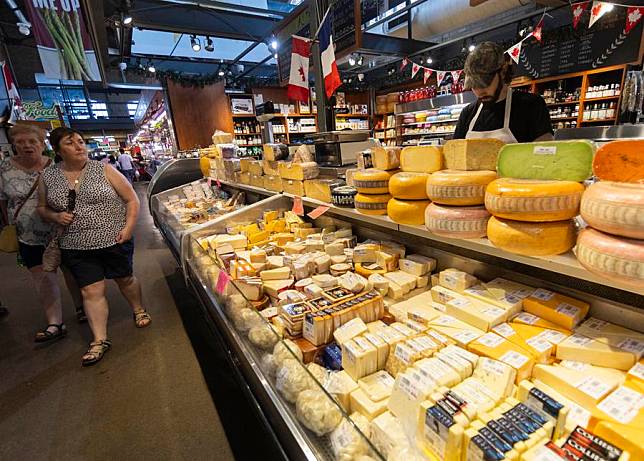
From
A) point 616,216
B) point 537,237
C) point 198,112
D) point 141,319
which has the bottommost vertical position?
point 141,319

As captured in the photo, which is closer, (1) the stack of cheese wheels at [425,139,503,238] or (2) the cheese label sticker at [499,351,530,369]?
(2) the cheese label sticker at [499,351,530,369]

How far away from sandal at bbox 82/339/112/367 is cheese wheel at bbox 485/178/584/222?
331 centimetres

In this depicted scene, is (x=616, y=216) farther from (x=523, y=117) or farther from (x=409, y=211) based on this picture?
(x=523, y=117)

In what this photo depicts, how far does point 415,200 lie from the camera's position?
4.83 feet

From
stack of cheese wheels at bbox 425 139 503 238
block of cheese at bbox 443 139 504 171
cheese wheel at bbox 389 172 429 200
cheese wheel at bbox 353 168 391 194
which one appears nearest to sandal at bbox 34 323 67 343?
cheese wheel at bbox 353 168 391 194

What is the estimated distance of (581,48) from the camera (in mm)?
6461

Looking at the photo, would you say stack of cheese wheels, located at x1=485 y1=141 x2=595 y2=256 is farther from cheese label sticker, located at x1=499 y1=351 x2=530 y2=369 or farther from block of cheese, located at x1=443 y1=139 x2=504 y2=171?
cheese label sticker, located at x1=499 y1=351 x2=530 y2=369

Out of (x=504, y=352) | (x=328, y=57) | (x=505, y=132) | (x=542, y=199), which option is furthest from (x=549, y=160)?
(x=328, y=57)

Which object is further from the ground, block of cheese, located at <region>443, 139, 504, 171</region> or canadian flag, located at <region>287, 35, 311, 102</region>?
canadian flag, located at <region>287, 35, 311, 102</region>

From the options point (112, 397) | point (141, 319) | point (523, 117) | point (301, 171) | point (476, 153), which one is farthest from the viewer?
point (141, 319)

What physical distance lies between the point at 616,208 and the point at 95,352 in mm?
3564

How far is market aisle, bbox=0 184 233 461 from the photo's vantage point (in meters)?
1.99

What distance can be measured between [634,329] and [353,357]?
925 mm

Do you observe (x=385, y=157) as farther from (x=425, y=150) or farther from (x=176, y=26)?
(x=176, y=26)
